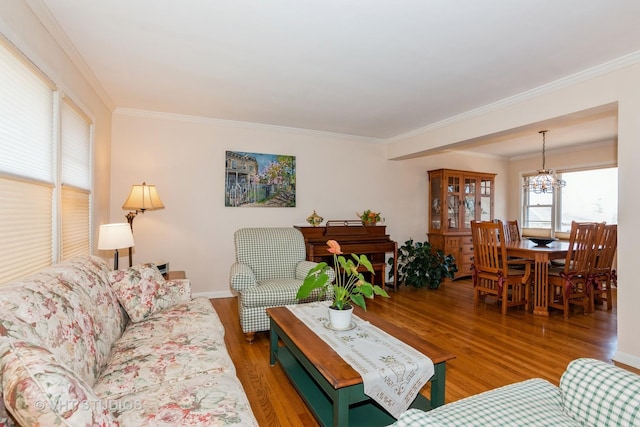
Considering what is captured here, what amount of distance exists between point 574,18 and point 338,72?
1628 mm

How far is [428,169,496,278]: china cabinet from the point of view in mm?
5516

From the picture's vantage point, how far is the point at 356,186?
515 cm

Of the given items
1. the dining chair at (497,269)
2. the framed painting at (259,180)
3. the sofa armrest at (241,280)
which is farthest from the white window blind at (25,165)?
the dining chair at (497,269)

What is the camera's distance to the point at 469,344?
2830 millimetres

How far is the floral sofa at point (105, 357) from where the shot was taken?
78 cm

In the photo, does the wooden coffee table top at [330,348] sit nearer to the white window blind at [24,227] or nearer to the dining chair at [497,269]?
the white window blind at [24,227]

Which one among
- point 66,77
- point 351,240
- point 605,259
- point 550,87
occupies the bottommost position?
point 605,259

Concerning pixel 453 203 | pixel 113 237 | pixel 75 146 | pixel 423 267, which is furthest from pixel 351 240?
pixel 75 146

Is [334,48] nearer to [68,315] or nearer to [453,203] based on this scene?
[68,315]

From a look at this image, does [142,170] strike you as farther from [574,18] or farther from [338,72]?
[574,18]

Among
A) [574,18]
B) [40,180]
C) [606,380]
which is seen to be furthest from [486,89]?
[40,180]

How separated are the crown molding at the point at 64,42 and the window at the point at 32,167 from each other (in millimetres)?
359

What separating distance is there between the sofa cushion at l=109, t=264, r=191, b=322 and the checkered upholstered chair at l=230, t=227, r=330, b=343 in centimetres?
54

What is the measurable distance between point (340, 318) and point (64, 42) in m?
2.70
